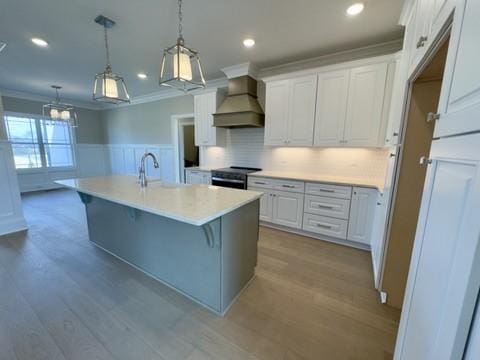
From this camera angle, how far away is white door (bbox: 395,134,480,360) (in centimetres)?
54

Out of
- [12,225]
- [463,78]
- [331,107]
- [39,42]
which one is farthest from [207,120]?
[463,78]

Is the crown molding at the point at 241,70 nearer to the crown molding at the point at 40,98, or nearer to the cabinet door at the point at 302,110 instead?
the cabinet door at the point at 302,110

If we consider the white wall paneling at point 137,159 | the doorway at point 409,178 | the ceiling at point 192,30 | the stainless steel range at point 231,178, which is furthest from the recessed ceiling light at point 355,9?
the white wall paneling at point 137,159

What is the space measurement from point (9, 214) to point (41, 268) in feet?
5.86

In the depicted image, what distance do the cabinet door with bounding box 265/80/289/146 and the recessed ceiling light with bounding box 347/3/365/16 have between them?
3.92 ft

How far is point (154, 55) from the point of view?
3.12 meters

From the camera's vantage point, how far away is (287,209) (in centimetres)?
316

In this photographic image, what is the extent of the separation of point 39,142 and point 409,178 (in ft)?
28.2

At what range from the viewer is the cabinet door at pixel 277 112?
3238mm

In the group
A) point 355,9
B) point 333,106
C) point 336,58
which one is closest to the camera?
point 355,9

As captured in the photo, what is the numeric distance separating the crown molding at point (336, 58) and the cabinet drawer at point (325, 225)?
2.41m

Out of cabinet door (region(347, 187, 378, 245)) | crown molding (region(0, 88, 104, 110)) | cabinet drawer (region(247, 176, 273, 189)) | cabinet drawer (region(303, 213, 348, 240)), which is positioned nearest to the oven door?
cabinet drawer (region(247, 176, 273, 189))

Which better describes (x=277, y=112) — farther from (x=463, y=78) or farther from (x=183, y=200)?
(x=463, y=78)

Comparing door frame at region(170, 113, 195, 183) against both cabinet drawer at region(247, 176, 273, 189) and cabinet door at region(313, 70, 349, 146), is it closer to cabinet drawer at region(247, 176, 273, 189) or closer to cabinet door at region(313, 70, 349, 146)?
cabinet drawer at region(247, 176, 273, 189)
